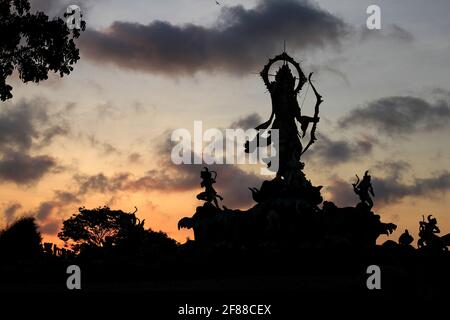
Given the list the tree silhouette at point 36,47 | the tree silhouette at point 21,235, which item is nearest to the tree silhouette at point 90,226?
the tree silhouette at point 21,235

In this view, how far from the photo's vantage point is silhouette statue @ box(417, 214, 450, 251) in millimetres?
32784

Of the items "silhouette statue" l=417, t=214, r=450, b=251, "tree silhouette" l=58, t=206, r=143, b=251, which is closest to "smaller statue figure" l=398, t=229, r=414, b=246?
"silhouette statue" l=417, t=214, r=450, b=251

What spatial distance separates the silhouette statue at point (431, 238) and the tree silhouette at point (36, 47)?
1787 cm

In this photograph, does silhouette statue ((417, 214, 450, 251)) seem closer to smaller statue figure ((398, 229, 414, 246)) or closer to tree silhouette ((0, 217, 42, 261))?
smaller statue figure ((398, 229, 414, 246))

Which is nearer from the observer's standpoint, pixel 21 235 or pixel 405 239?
pixel 405 239

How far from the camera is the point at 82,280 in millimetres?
32812

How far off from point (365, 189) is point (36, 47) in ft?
63.9

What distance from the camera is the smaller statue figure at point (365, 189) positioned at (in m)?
37.2

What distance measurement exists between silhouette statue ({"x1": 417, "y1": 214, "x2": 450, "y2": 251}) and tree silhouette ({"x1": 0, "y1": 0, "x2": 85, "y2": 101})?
703 inches

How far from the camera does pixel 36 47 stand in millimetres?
23672

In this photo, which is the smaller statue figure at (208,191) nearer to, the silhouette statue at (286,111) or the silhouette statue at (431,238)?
the silhouette statue at (286,111)

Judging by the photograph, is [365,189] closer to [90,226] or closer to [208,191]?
[208,191]

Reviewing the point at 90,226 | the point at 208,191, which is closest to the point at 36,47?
the point at 208,191
